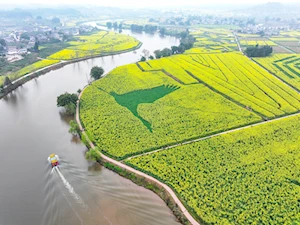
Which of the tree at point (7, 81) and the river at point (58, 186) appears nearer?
the river at point (58, 186)

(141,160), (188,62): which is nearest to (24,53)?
(188,62)

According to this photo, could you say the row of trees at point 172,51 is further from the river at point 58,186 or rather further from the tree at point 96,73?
the river at point 58,186

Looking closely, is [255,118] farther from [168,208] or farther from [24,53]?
[24,53]

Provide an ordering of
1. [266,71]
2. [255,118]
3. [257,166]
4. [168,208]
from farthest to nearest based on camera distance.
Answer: [266,71] → [255,118] → [257,166] → [168,208]

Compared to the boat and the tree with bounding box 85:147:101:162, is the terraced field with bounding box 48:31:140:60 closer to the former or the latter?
the boat

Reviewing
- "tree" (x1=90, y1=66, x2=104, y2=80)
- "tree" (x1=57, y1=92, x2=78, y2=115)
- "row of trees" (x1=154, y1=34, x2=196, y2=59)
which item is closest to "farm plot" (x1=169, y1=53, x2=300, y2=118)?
"row of trees" (x1=154, y1=34, x2=196, y2=59)

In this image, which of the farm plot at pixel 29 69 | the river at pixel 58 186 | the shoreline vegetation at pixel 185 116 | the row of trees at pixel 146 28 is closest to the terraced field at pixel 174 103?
the shoreline vegetation at pixel 185 116
